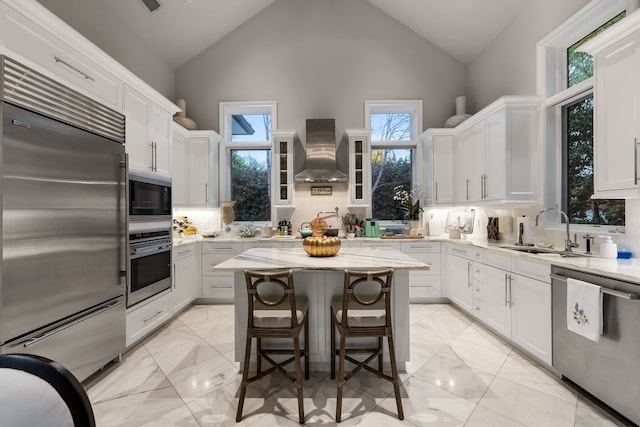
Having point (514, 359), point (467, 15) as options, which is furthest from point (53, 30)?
point (467, 15)

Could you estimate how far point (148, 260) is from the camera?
3021 mm

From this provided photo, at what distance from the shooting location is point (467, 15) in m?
4.22

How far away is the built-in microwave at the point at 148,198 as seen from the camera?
280cm

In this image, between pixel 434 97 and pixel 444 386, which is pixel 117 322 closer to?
pixel 444 386

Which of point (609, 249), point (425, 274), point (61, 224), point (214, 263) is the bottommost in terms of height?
point (425, 274)

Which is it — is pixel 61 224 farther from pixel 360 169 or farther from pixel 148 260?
pixel 360 169

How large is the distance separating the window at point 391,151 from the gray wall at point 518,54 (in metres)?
1.01

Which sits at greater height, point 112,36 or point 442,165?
point 112,36

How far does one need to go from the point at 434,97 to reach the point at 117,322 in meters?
5.23

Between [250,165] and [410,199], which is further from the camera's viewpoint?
[250,165]

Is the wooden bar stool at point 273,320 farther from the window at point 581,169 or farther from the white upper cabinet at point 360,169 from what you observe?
the white upper cabinet at point 360,169

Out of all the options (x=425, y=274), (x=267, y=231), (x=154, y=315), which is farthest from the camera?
(x=267, y=231)

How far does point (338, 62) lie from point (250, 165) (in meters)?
2.26

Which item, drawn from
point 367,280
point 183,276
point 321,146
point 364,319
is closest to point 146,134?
point 183,276
